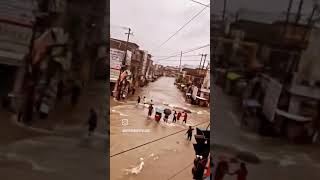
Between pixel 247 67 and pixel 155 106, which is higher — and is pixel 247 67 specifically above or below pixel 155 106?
above

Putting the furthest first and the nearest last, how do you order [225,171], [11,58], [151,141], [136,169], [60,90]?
[151,141] → [136,169] → [225,171] → [60,90] → [11,58]

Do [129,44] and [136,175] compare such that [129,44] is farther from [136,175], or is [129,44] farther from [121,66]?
[136,175]

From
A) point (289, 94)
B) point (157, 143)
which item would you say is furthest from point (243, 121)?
point (157, 143)

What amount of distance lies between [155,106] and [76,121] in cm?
61

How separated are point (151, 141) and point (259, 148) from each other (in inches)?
25.3

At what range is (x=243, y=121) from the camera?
1970mm

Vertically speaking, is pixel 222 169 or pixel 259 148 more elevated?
pixel 259 148

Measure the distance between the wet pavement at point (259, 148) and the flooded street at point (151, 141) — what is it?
1.05 ft

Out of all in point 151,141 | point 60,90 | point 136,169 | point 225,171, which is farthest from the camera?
point 151,141

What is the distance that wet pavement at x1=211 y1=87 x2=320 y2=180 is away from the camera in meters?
1.97

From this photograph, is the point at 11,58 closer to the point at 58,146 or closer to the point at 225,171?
the point at 58,146

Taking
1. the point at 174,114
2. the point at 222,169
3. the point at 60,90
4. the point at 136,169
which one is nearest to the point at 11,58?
the point at 60,90

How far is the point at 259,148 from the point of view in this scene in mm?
1979

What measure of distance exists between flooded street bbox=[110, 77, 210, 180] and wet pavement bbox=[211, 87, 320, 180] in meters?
0.32
